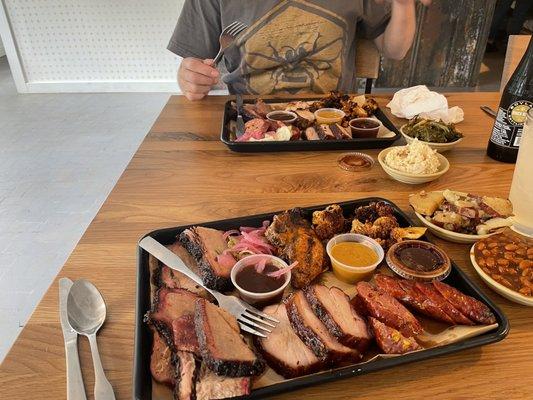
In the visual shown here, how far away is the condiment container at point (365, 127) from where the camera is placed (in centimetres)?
186

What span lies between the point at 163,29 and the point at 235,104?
4121 millimetres

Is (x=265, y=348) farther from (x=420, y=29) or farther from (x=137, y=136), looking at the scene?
(x=420, y=29)

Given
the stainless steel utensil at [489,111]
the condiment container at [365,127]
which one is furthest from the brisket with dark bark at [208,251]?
the stainless steel utensil at [489,111]

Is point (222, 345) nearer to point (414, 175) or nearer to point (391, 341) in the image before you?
point (391, 341)

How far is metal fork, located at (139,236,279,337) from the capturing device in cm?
99

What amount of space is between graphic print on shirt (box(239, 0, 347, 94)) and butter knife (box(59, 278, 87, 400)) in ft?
5.53

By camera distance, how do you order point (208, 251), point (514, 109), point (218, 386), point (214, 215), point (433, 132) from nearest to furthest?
1. point (218, 386)
2. point (208, 251)
3. point (214, 215)
4. point (514, 109)
5. point (433, 132)

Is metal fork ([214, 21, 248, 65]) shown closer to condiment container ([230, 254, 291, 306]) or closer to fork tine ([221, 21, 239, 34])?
fork tine ([221, 21, 239, 34])

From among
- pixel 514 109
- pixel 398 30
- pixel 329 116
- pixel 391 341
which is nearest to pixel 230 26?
pixel 329 116

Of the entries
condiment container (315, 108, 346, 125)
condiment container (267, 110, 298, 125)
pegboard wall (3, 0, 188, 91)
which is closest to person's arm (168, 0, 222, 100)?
condiment container (267, 110, 298, 125)

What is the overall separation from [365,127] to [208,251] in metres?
1.08

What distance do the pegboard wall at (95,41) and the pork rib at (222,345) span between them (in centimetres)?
547

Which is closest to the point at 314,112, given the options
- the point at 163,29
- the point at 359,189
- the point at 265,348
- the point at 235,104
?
the point at 235,104

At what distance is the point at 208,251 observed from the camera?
115cm
